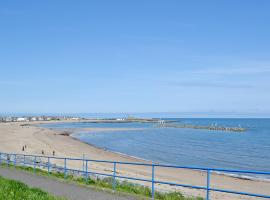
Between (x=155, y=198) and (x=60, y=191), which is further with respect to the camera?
(x=60, y=191)

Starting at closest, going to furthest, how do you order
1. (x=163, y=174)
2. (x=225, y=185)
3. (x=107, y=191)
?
(x=107, y=191), (x=225, y=185), (x=163, y=174)

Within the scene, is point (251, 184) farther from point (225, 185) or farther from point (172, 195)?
point (172, 195)

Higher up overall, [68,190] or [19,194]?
[19,194]

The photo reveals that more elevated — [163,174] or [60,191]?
[60,191]

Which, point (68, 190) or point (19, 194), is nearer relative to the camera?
point (19, 194)

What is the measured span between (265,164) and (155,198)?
3159 centimetres

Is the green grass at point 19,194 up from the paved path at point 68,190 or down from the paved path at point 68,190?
up

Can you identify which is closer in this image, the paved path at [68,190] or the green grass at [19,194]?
the green grass at [19,194]

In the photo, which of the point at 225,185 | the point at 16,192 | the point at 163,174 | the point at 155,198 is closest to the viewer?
the point at 16,192

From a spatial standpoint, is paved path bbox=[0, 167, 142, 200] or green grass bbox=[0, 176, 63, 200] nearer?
green grass bbox=[0, 176, 63, 200]

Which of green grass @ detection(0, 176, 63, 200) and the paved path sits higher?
green grass @ detection(0, 176, 63, 200)

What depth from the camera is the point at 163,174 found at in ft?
109

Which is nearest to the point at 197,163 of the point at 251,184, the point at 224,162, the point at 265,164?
the point at 224,162

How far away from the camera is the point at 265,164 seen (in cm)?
4191
